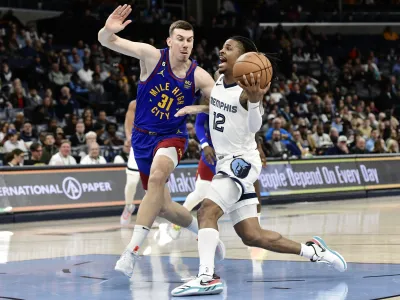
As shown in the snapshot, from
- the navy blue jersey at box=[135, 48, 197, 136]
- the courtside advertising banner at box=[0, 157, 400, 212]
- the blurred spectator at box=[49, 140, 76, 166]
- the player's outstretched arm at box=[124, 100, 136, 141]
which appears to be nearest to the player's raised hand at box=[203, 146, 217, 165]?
the navy blue jersey at box=[135, 48, 197, 136]

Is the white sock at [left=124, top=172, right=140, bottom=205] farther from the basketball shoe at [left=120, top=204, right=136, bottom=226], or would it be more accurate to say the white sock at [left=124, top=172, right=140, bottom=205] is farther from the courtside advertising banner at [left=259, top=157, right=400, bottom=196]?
the courtside advertising banner at [left=259, top=157, right=400, bottom=196]

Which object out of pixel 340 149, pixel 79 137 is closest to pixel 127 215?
pixel 79 137

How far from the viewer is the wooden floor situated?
7512mm

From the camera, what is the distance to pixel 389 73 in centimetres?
3391

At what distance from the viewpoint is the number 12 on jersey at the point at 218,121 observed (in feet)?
26.1

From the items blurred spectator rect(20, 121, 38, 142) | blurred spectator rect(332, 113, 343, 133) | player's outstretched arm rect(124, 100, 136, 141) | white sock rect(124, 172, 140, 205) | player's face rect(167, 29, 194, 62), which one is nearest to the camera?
player's face rect(167, 29, 194, 62)

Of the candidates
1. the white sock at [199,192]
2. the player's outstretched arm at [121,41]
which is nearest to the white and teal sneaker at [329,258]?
the player's outstretched arm at [121,41]

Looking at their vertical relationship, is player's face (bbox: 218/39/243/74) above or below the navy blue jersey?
above

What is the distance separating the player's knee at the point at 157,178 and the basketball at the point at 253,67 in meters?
1.44

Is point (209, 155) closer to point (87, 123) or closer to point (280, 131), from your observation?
point (87, 123)

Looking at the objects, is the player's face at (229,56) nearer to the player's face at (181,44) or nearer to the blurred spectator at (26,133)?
the player's face at (181,44)

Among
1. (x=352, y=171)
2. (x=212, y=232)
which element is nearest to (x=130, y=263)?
(x=212, y=232)

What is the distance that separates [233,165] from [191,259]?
2.43 metres

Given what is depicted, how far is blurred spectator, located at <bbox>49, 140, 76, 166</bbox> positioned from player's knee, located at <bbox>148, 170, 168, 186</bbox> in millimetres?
8732
